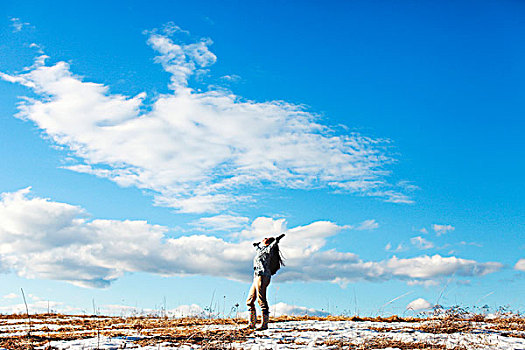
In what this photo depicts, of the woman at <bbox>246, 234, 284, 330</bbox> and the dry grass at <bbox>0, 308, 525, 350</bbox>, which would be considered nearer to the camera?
the dry grass at <bbox>0, 308, 525, 350</bbox>

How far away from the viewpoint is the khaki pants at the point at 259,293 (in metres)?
16.8

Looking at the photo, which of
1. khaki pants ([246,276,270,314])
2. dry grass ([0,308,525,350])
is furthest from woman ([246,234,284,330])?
dry grass ([0,308,525,350])

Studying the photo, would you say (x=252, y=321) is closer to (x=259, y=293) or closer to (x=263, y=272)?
(x=259, y=293)

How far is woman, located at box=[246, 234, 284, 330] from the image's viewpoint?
16859mm

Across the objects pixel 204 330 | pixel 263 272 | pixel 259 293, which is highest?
pixel 263 272

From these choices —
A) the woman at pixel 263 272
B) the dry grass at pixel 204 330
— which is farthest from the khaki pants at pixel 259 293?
the dry grass at pixel 204 330

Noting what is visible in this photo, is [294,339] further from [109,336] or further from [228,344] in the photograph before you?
[109,336]

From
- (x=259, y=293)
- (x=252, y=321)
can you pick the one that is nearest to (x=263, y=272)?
(x=259, y=293)

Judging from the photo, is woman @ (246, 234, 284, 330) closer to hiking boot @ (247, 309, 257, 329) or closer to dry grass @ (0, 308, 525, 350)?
hiking boot @ (247, 309, 257, 329)

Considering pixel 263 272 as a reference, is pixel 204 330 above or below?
below

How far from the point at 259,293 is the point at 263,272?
2.34ft

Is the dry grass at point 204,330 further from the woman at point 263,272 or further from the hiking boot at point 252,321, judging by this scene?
the woman at point 263,272

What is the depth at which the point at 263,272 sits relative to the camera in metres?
17.1

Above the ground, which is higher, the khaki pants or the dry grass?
the khaki pants
